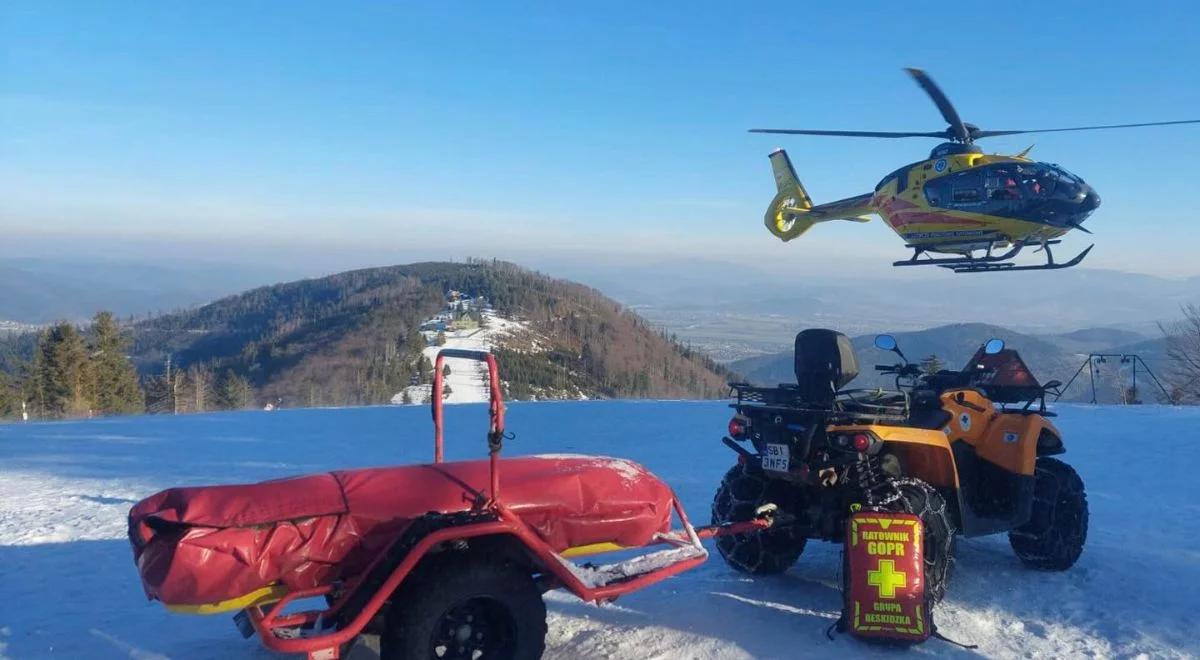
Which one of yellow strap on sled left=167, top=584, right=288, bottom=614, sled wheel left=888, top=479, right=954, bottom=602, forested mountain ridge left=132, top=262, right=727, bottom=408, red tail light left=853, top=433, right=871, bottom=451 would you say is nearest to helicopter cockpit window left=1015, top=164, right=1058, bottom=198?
sled wheel left=888, top=479, right=954, bottom=602

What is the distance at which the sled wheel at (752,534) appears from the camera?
5.82 meters

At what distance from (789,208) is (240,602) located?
50.9 ft

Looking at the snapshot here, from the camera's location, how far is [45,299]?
187 m

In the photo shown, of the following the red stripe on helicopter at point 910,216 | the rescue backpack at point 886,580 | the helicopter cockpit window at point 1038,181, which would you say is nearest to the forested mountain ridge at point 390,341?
the red stripe on helicopter at point 910,216

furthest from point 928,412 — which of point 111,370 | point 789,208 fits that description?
point 111,370

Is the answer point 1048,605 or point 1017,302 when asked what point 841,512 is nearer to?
point 1048,605

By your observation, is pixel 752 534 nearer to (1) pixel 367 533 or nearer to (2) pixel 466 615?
(2) pixel 466 615

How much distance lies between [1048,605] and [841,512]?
1.52 metres

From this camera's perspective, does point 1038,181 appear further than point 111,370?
No

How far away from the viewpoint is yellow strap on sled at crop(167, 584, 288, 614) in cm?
359

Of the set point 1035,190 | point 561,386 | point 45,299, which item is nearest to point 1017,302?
point 561,386

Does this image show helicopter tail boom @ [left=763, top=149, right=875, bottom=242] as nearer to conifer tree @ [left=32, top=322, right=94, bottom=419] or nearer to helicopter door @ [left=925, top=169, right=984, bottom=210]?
helicopter door @ [left=925, top=169, right=984, bottom=210]

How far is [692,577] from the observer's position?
5941 mm

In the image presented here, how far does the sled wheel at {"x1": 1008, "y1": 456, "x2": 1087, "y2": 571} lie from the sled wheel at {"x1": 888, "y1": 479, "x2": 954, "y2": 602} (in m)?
1.41
